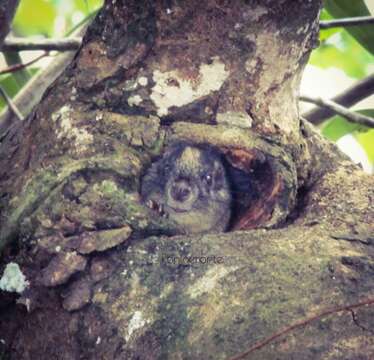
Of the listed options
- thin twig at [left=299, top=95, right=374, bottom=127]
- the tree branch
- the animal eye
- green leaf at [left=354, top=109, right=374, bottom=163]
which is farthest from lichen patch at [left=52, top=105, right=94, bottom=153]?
green leaf at [left=354, top=109, right=374, bottom=163]

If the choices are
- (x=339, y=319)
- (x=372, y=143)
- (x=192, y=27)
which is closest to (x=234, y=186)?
(x=192, y=27)

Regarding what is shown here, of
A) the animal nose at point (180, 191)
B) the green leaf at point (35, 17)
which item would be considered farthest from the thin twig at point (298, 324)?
the green leaf at point (35, 17)

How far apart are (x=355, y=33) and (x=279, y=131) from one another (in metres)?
1.05

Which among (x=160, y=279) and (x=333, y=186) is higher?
(x=160, y=279)

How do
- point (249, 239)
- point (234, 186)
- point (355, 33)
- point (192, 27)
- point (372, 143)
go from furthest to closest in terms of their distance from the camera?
point (372, 143) → point (355, 33) → point (234, 186) → point (192, 27) → point (249, 239)

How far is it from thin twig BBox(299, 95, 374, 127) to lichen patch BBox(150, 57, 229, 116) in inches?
37.7

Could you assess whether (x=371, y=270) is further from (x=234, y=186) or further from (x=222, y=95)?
(x=234, y=186)

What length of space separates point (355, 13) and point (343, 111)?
0.40 m

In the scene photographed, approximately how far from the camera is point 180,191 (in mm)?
1886

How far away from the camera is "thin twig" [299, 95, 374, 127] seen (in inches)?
86.5

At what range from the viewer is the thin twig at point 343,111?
2.20 meters

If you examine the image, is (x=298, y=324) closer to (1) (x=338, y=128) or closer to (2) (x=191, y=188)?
(2) (x=191, y=188)

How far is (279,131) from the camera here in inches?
58.9

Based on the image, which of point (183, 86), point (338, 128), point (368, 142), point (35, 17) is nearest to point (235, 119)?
point (183, 86)
